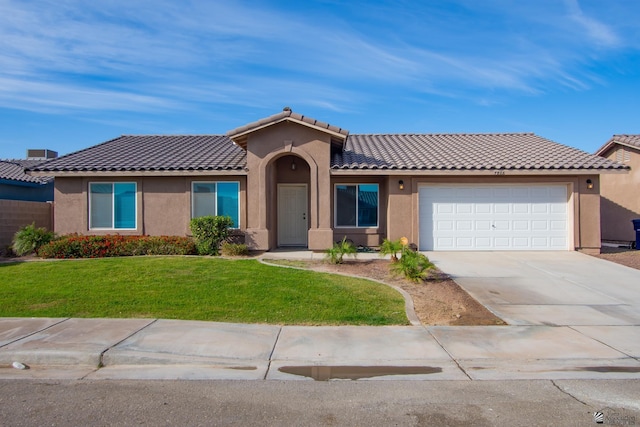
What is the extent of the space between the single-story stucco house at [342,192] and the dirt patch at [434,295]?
9.51ft

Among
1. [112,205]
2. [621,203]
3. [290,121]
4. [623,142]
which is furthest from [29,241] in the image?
[623,142]

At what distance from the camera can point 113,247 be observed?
14336 millimetres

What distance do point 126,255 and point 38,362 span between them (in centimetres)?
870

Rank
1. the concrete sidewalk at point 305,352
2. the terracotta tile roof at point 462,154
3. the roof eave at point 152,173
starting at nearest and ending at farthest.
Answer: the concrete sidewalk at point 305,352, the terracotta tile roof at point 462,154, the roof eave at point 152,173

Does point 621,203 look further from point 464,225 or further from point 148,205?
point 148,205

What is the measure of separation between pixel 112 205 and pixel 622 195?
19369mm

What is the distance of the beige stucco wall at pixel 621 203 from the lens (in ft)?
60.1

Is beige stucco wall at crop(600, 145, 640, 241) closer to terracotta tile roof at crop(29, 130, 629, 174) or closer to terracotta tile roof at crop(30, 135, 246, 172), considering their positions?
terracotta tile roof at crop(29, 130, 629, 174)

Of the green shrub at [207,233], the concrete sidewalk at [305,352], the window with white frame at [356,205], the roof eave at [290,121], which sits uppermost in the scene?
the roof eave at [290,121]

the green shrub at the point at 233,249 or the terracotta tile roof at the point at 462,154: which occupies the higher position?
the terracotta tile roof at the point at 462,154

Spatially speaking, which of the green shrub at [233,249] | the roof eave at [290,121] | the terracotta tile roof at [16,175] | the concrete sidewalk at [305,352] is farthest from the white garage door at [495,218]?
the terracotta tile roof at [16,175]

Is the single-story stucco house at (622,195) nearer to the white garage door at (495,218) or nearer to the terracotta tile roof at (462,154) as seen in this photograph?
the terracotta tile roof at (462,154)

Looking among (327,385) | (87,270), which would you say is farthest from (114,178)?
(327,385)

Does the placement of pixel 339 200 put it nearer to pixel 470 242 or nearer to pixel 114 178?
pixel 470 242
